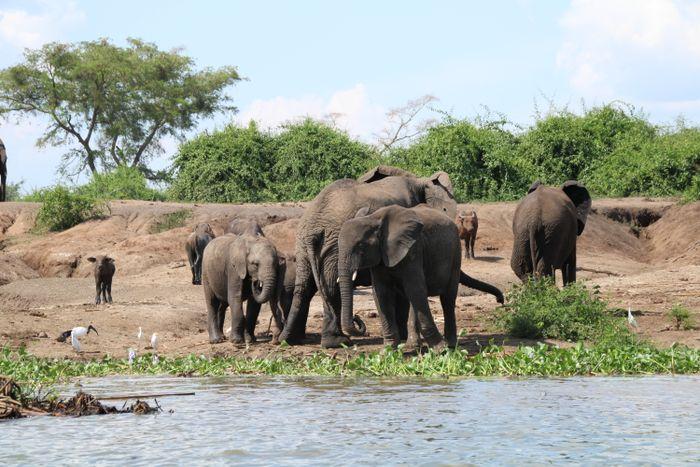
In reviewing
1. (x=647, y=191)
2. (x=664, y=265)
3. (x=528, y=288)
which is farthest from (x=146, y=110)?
(x=528, y=288)

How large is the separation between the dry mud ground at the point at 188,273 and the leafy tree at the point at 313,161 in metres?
5.51

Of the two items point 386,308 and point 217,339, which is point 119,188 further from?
point 386,308

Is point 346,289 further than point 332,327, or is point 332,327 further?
point 332,327

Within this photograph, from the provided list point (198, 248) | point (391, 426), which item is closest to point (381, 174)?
point (391, 426)

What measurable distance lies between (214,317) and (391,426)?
813 centimetres

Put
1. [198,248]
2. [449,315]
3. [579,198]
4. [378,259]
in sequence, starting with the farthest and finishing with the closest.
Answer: [198,248], [579,198], [449,315], [378,259]

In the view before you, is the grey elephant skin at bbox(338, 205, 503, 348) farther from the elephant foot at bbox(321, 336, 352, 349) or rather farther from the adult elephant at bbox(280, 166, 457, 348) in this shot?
the elephant foot at bbox(321, 336, 352, 349)

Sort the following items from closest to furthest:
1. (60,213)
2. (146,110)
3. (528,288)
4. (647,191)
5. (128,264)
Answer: (528,288) < (128,264) < (60,213) < (647,191) < (146,110)

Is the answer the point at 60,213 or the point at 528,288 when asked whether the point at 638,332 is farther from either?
the point at 60,213

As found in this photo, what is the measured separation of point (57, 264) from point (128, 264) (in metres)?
1.89

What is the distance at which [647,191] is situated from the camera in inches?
1455

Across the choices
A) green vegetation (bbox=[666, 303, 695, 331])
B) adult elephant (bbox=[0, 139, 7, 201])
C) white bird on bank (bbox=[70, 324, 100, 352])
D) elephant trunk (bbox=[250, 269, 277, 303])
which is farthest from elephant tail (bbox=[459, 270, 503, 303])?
adult elephant (bbox=[0, 139, 7, 201])

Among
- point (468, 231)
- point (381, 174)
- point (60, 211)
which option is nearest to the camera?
point (381, 174)

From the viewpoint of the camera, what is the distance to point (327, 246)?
15.6 meters
